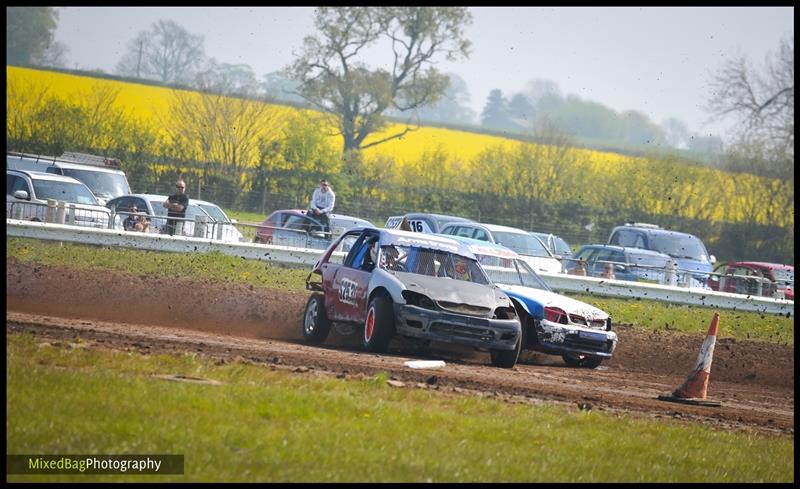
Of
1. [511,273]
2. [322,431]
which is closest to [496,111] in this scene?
[511,273]

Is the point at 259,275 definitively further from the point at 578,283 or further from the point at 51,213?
the point at 578,283

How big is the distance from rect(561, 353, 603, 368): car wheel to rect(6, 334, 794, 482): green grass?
4.85 metres

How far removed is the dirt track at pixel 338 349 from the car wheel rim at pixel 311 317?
1.13 ft

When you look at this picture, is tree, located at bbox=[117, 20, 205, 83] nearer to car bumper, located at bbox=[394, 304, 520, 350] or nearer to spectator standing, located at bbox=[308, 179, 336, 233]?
spectator standing, located at bbox=[308, 179, 336, 233]

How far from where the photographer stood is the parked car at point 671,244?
30.9 meters

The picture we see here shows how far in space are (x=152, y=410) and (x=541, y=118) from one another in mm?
45448

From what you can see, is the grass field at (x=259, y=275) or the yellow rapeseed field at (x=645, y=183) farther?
the yellow rapeseed field at (x=645, y=183)

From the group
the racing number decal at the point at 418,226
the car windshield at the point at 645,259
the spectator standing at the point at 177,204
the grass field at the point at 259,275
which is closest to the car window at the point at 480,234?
the racing number decal at the point at 418,226

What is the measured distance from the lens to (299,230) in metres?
24.5

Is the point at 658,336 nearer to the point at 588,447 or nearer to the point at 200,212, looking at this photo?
the point at 588,447

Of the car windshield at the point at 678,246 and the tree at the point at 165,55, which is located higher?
the tree at the point at 165,55

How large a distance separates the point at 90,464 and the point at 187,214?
2056 cm

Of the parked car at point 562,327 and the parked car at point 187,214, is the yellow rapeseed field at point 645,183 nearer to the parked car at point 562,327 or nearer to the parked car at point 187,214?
the parked car at point 187,214

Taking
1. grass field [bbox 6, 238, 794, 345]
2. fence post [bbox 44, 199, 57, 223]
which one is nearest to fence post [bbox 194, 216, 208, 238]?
grass field [bbox 6, 238, 794, 345]
